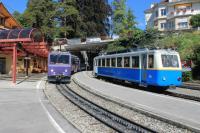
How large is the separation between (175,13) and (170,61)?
63.6 metres

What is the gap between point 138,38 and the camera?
49.5 m

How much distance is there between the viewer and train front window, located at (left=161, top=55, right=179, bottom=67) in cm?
2149

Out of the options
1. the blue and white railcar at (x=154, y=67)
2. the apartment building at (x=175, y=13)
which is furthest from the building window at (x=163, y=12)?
the blue and white railcar at (x=154, y=67)

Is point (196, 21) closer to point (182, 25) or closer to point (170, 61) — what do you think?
point (182, 25)

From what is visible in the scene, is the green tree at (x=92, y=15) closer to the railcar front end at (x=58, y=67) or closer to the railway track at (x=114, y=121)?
the railcar front end at (x=58, y=67)

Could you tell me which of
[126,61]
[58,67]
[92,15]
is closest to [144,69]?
[126,61]

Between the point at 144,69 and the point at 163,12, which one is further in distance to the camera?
the point at 163,12

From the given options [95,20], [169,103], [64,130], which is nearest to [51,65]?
[169,103]

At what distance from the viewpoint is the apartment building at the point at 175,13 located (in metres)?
81.6

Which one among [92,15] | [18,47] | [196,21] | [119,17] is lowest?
[18,47]

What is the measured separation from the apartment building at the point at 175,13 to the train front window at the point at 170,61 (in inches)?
2276

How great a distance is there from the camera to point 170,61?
21797 millimetres

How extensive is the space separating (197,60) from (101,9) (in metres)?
39.6

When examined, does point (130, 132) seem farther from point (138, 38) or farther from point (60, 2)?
point (60, 2)
